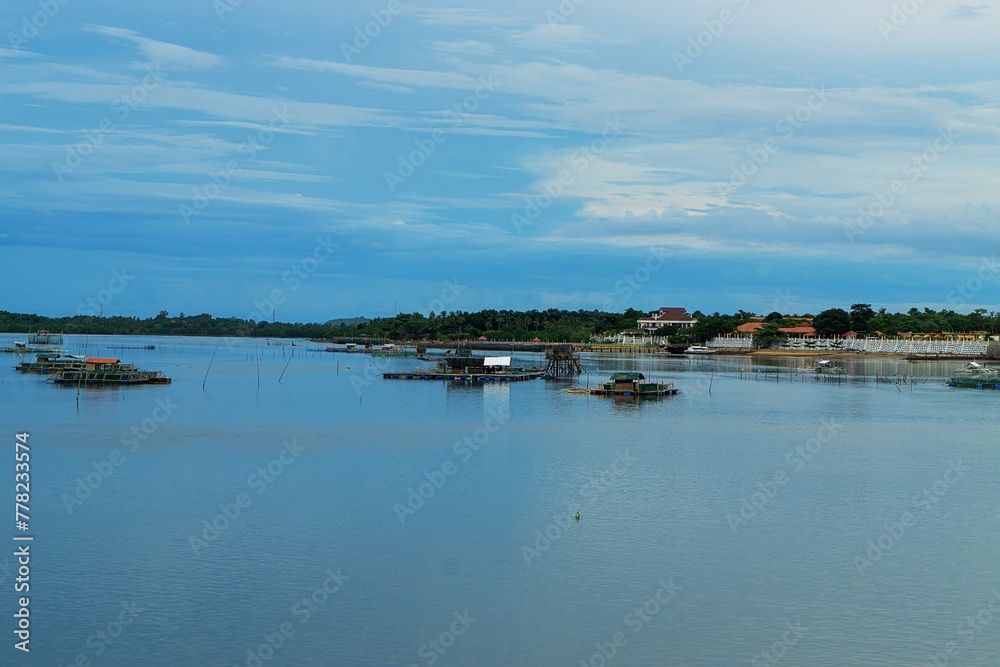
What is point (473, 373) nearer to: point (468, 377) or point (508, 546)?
point (468, 377)

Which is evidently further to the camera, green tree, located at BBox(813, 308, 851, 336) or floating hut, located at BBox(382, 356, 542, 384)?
green tree, located at BBox(813, 308, 851, 336)

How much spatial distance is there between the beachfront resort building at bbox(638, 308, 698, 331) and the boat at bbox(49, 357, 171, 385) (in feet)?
403

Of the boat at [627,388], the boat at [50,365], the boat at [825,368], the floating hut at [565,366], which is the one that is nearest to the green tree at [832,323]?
the boat at [825,368]

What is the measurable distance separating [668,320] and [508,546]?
16721 centimetres

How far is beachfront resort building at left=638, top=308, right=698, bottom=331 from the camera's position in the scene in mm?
177625

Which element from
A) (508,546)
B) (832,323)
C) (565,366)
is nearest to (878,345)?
(832,323)

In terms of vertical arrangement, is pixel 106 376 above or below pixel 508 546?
above

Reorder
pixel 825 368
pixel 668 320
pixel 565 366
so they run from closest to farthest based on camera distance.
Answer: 1. pixel 565 366
2. pixel 825 368
3. pixel 668 320

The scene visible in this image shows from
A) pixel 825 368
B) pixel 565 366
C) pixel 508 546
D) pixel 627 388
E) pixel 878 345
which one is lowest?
pixel 508 546

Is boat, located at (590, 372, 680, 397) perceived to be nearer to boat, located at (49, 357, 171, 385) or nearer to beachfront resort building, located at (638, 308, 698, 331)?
boat, located at (49, 357, 171, 385)

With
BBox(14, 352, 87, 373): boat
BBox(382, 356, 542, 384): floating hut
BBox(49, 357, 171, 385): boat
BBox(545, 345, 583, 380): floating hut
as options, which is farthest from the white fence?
BBox(14, 352, 87, 373): boat

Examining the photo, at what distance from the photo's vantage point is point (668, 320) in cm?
18325

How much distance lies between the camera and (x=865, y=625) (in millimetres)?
14883

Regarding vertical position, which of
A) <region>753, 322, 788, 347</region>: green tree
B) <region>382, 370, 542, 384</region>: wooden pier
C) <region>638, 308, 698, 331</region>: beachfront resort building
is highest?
<region>638, 308, 698, 331</region>: beachfront resort building
